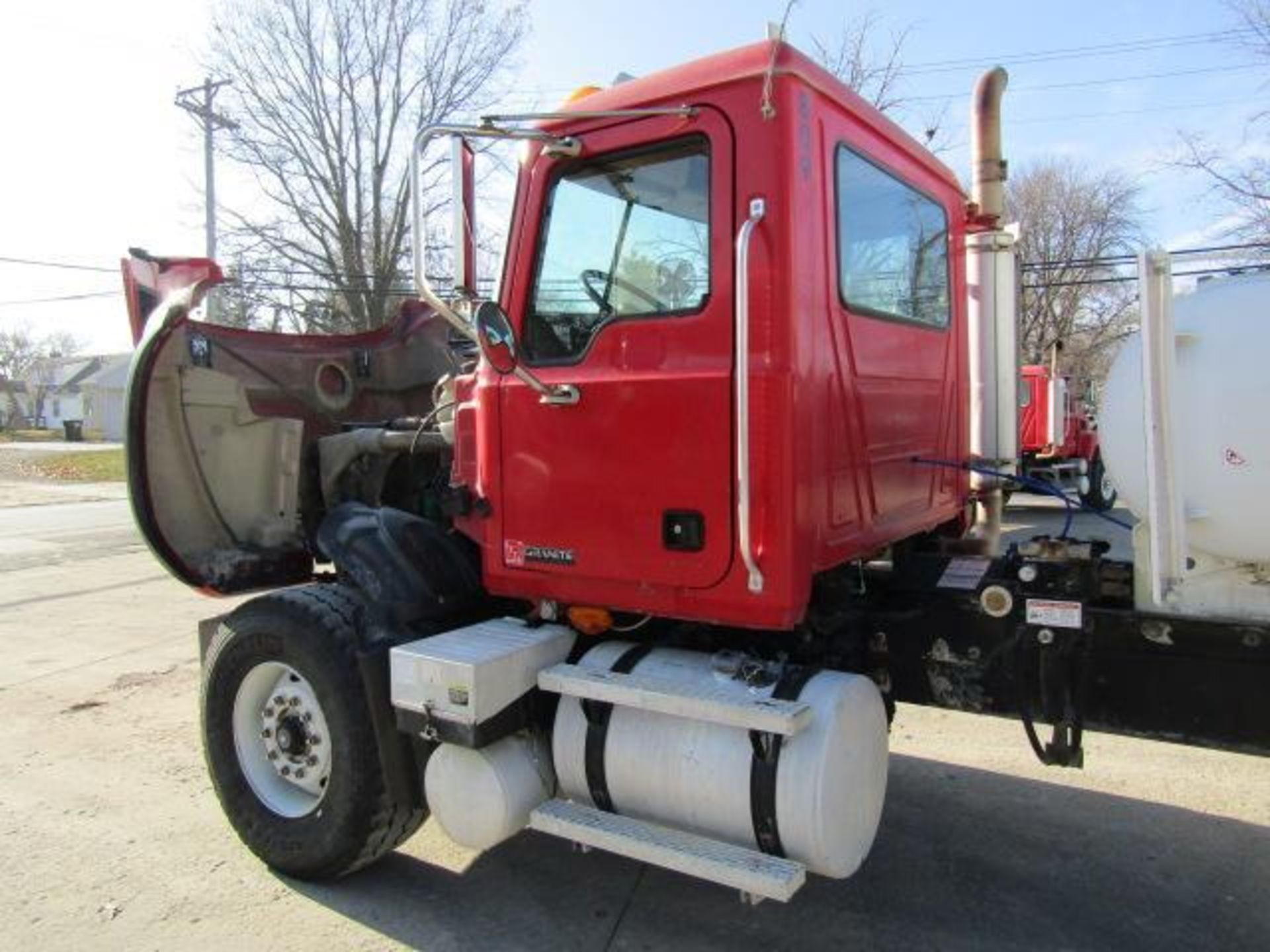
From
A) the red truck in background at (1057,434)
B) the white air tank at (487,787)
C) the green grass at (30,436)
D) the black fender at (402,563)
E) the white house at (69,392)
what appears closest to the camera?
the white air tank at (487,787)

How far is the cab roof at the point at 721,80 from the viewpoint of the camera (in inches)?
113

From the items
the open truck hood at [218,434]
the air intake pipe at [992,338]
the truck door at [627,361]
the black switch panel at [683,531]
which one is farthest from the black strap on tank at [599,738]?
the open truck hood at [218,434]

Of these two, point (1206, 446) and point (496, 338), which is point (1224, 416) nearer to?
point (1206, 446)

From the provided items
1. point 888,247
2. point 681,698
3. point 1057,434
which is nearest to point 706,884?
point 681,698

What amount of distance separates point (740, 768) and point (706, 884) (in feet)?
A: 3.48

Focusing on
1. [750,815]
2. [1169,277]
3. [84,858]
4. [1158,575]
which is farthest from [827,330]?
[84,858]

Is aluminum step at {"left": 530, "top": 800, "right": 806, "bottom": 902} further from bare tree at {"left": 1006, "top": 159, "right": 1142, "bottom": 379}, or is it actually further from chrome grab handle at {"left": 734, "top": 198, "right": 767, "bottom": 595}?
bare tree at {"left": 1006, "top": 159, "right": 1142, "bottom": 379}

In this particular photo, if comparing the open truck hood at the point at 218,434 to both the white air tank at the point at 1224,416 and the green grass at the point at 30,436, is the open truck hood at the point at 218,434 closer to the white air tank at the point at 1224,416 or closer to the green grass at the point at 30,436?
the white air tank at the point at 1224,416

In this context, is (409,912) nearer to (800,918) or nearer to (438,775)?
(438,775)

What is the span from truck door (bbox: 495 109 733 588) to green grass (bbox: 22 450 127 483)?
89.6ft

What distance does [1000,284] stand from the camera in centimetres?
441

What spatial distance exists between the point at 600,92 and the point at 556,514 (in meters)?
1.39

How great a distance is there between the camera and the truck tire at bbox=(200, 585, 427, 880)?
11.6ft

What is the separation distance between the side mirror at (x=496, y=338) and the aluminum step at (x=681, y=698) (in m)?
1.01
